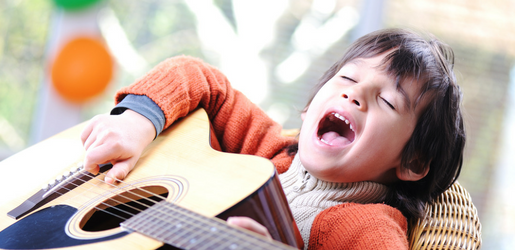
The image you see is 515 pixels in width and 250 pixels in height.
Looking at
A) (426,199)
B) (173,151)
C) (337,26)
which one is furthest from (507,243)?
(173,151)

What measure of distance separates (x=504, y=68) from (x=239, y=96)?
2.13 m

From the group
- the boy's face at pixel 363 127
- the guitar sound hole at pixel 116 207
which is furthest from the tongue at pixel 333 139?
the guitar sound hole at pixel 116 207

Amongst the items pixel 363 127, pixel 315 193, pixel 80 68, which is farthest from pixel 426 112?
pixel 80 68

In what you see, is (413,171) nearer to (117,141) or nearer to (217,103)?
(217,103)

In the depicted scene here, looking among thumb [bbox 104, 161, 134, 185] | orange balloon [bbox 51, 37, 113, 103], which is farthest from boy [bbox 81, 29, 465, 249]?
orange balloon [bbox 51, 37, 113, 103]

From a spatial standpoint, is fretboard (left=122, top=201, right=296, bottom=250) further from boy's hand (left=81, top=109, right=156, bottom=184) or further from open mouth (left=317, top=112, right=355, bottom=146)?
open mouth (left=317, top=112, right=355, bottom=146)

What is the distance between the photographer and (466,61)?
8.05 feet

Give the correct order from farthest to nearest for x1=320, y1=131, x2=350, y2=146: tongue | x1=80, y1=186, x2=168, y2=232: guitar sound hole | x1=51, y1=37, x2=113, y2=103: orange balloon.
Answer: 1. x1=51, y1=37, x2=113, y2=103: orange balloon
2. x1=320, y1=131, x2=350, y2=146: tongue
3. x1=80, y1=186, x2=168, y2=232: guitar sound hole

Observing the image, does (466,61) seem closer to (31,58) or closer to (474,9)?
(474,9)

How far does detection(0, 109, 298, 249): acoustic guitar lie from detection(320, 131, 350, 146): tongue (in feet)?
0.84

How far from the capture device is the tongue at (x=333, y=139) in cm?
85

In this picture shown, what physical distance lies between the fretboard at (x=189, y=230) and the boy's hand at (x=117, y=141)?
20 centimetres

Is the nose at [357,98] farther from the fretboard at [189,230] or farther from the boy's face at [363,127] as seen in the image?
the fretboard at [189,230]

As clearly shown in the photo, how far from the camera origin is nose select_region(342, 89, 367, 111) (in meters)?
0.81
